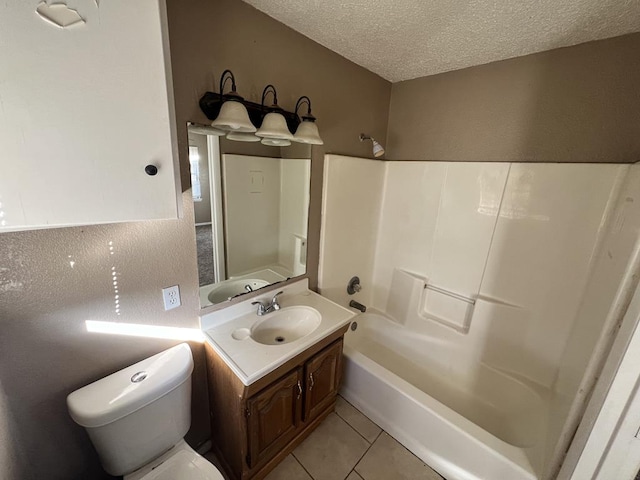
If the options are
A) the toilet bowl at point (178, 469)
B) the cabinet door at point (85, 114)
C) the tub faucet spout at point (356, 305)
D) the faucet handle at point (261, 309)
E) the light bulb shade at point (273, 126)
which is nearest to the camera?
the cabinet door at point (85, 114)

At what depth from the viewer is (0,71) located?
52 cm

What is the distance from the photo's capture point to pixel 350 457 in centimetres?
150

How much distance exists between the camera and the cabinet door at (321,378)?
142 cm

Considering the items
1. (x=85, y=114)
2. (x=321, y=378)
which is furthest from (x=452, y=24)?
(x=321, y=378)

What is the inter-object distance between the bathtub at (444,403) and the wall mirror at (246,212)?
2.82 feet

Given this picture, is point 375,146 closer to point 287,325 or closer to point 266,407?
point 287,325

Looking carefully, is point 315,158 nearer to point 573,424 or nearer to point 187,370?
point 187,370

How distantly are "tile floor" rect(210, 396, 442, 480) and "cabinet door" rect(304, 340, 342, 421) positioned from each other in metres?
0.17

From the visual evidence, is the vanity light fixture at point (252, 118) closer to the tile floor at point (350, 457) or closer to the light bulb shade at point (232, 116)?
the light bulb shade at point (232, 116)

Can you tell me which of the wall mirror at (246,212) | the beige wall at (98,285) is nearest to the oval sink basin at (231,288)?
the wall mirror at (246,212)

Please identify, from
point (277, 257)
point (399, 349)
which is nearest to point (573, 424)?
point (399, 349)

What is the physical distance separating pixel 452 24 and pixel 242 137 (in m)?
1.22

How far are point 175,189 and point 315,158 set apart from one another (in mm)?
1050

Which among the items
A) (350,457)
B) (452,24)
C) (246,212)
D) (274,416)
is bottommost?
(350,457)
